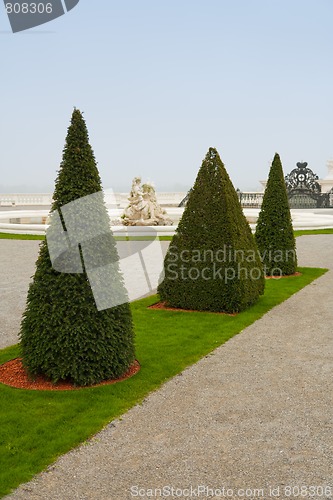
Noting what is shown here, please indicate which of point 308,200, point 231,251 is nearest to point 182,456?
point 231,251

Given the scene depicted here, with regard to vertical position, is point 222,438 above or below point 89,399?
below

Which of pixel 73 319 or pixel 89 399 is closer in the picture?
pixel 89 399

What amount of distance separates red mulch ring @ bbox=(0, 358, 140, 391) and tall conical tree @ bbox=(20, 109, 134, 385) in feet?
0.32

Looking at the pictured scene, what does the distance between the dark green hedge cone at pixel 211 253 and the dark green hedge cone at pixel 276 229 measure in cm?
392

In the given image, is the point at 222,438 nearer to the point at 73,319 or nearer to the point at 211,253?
the point at 73,319

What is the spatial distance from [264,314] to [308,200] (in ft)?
137

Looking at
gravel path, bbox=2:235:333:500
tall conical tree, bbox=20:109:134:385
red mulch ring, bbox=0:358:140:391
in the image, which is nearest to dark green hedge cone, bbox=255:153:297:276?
gravel path, bbox=2:235:333:500

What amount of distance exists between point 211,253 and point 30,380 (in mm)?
4487

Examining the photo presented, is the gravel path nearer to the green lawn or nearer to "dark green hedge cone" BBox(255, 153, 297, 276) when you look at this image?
the green lawn

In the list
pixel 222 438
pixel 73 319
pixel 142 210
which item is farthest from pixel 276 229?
pixel 142 210

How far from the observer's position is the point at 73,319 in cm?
611

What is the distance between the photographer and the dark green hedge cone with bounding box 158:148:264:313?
9828 mm

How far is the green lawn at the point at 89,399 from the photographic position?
466 centimetres

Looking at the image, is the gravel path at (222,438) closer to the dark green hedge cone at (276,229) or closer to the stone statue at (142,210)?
the dark green hedge cone at (276,229)
